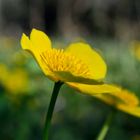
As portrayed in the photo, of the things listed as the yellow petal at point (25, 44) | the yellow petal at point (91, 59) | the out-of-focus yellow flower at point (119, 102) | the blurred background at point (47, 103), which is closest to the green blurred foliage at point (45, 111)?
the blurred background at point (47, 103)

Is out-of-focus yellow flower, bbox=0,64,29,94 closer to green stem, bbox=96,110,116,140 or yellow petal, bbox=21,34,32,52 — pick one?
green stem, bbox=96,110,116,140

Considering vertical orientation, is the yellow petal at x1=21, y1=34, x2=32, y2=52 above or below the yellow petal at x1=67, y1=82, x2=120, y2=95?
above

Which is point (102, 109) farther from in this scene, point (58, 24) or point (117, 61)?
point (58, 24)

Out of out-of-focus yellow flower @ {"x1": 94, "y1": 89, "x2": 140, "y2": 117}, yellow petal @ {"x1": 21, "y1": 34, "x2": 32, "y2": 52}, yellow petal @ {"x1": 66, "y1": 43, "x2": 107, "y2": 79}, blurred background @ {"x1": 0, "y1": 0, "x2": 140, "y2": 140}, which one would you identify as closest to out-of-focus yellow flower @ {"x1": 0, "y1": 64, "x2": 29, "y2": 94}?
blurred background @ {"x1": 0, "y1": 0, "x2": 140, "y2": 140}

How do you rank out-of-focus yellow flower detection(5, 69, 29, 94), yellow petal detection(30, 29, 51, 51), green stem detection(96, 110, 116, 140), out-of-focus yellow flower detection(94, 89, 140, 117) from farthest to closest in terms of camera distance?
out-of-focus yellow flower detection(5, 69, 29, 94) < out-of-focus yellow flower detection(94, 89, 140, 117) < green stem detection(96, 110, 116, 140) < yellow petal detection(30, 29, 51, 51)

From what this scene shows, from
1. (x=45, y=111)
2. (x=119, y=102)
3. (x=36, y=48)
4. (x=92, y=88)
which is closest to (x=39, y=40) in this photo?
(x=36, y=48)

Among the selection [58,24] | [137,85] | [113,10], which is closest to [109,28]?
[113,10]

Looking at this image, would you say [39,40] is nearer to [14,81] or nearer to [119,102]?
[119,102]
